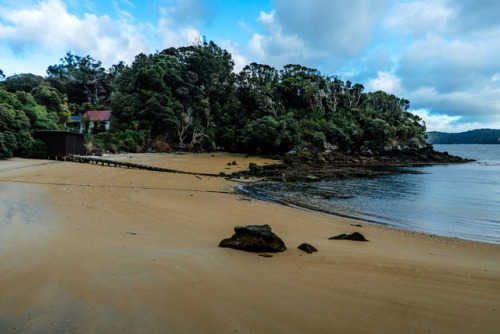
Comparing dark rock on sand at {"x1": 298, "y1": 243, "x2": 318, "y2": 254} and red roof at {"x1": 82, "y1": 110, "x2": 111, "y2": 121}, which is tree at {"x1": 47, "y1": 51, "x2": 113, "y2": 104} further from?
dark rock on sand at {"x1": 298, "y1": 243, "x2": 318, "y2": 254}

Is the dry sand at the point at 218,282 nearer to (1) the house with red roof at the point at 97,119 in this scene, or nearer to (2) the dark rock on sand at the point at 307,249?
(2) the dark rock on sand at the point at 307,249

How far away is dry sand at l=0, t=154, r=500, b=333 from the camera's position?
2600 millimetres

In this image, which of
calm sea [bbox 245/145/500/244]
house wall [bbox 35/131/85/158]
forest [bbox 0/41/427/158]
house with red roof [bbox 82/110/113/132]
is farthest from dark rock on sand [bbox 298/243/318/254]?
house with red roof [bbox 82/110/113/132]

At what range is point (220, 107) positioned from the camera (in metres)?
56.2

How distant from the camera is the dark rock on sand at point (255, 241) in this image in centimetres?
489

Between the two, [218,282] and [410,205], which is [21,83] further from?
[410,205]

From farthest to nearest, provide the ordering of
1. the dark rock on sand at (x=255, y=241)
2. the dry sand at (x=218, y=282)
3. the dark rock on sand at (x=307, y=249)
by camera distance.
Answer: the dark rock on sand at (x=307, y=249) → the dark rock on sand at (x=255, y=241) → the dry sand at (x=218, y=282)

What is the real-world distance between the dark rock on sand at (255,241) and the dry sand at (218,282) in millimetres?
193

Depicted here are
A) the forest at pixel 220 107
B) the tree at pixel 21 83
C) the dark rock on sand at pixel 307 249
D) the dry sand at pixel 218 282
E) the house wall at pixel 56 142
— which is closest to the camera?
the dry sand at pixel 218 282

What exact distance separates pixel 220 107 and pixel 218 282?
5513 cm

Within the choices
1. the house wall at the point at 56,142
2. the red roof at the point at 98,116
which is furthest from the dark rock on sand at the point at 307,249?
the red roof at the point at 98,116

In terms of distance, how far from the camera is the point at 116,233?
18.9 feet

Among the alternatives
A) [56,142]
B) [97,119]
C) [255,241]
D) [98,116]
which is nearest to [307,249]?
[255,241]

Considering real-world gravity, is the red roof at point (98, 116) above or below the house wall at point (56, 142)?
above
